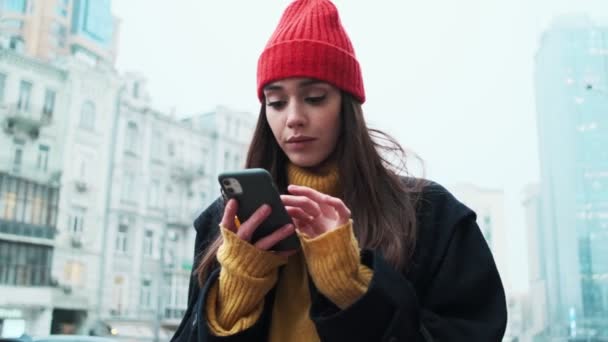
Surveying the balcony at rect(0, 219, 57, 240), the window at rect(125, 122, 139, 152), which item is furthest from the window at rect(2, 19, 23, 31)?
the balcony at rect(0, 219, 57, 240)

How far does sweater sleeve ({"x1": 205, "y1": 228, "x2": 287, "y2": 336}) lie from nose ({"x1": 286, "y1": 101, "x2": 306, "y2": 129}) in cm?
15

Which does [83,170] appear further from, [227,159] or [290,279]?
[290,279]

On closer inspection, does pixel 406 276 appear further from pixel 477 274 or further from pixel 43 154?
pixel 43 154

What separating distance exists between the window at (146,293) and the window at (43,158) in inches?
101

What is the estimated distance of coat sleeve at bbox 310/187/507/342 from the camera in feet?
Answer: 1.80

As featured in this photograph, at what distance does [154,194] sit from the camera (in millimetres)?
10438

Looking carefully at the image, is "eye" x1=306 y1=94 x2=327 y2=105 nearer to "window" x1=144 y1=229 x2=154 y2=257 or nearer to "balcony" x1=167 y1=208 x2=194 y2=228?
"window" x1=144 y1=229 x2=154 y2=257

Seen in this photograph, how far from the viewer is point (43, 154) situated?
857 centimetres

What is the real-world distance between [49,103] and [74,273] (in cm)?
257

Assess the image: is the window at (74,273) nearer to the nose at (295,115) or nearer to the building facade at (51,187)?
the building facade at (51,187)

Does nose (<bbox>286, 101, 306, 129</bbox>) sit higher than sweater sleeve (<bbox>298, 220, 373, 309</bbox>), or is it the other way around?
nose (<bbox>286, 101, 306, 129</bbox>)

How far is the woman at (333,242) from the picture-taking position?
552mm

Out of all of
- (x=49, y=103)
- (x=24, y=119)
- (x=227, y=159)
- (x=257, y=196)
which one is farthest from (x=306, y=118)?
(x=227, y=159)

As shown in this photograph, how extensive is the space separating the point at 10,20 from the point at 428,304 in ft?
29.1
